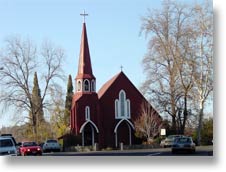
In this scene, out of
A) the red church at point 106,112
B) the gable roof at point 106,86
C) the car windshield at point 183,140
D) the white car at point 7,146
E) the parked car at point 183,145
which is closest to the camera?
the parked car at point 183,145

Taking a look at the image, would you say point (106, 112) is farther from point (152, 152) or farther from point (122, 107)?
point (152, 152)

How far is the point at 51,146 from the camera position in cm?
1673

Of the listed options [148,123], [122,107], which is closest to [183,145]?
[148,123]

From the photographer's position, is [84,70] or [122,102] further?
[122,102]

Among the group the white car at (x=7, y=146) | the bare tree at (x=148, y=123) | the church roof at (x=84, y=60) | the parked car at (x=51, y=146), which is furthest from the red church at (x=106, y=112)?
the white car at (x=7, y=146)

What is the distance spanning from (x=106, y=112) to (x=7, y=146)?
3.19 m

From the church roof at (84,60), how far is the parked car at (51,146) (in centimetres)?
212

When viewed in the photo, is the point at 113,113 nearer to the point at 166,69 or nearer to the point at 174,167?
the point at 166,69

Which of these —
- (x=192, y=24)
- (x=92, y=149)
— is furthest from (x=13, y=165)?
(x=192, y=24)

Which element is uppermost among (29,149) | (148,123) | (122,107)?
(122,107)

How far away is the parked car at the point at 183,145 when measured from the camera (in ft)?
50.5

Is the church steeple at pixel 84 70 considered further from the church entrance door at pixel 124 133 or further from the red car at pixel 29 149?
the red car at pixel 29 149

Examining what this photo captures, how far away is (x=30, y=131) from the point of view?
17.5 metres

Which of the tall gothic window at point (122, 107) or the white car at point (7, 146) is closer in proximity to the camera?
the white car at point (7, 146)
